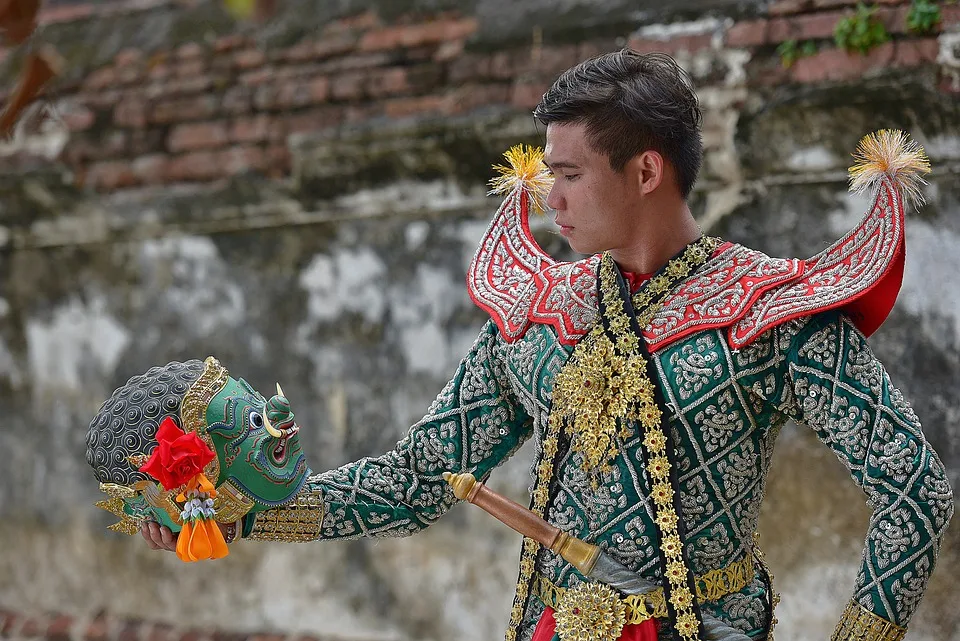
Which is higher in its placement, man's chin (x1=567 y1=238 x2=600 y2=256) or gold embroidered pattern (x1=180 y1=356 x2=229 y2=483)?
man's chin (x1=567 y1=238 x2=600 y2=256)

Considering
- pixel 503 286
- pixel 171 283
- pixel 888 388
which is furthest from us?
pixel 171 283

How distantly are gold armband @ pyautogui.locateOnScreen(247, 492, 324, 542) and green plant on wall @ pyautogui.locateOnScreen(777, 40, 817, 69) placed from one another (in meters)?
2.20

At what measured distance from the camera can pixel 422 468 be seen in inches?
111

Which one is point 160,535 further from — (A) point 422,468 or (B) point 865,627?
(B) point 865,627

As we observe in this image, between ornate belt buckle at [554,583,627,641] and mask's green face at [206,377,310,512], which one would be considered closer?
ornate belt buckle at [554,583,627,641]

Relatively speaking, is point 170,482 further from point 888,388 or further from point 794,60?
point 794,60

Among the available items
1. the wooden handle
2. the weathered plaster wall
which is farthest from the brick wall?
A: the wooden handle

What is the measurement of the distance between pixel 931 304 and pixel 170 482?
2437 mm

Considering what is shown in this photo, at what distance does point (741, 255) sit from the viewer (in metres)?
2.57

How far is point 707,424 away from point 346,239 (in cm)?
301

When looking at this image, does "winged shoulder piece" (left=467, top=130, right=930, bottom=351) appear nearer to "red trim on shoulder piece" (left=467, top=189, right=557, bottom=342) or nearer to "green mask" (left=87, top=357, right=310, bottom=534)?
"red trim on shoulder piece" (left=467, top=189, right=557, bottom=342)

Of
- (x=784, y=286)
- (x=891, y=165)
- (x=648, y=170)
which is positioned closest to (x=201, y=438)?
(x=648, y=170)

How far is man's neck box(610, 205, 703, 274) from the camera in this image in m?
2.60

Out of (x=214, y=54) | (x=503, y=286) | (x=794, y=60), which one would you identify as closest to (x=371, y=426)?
(x=214, y=54)
